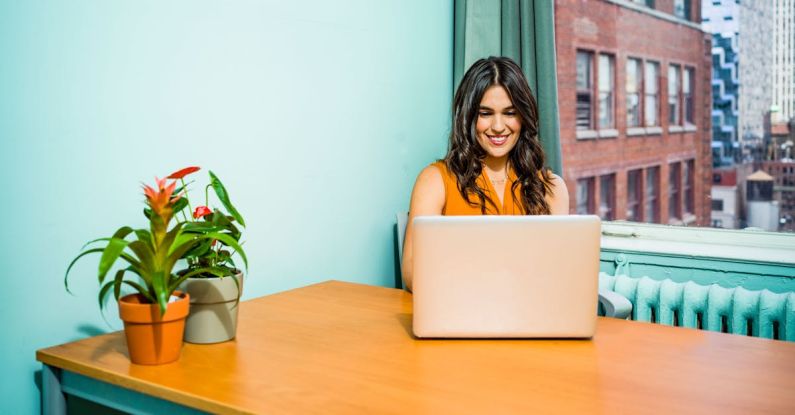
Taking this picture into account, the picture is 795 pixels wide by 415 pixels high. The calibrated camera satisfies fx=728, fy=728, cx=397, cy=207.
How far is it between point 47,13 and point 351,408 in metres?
1.05

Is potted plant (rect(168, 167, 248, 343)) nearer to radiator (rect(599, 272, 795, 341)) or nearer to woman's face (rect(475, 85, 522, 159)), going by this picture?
woman's face (rect(475, 85, 522, 159))

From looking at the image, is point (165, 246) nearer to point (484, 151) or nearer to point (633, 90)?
point (484, 151)

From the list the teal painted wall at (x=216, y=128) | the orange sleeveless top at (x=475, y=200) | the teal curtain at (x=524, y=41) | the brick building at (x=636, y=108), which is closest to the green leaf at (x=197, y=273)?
the teal painted wall at (x=216, y=128)

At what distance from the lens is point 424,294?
57.1 inches

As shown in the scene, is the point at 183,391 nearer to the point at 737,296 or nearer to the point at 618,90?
the point at 737,296

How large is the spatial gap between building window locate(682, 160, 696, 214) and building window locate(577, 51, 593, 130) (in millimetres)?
439

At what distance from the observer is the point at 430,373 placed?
4.22ft

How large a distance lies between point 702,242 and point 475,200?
0.93 metres

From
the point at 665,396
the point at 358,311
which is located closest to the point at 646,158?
the point at 358,311

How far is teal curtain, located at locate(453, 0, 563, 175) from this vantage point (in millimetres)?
2582

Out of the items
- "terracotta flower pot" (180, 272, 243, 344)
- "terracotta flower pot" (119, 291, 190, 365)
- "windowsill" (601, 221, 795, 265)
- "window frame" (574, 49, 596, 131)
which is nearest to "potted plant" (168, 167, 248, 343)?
"terracotta flower pot" (180, 272, 243, 344)

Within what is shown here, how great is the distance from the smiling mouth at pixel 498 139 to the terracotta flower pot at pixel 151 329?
1.13 metres

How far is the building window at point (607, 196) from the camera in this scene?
9.64ft

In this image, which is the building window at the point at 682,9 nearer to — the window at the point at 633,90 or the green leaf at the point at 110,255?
the window at the point at 633,90
